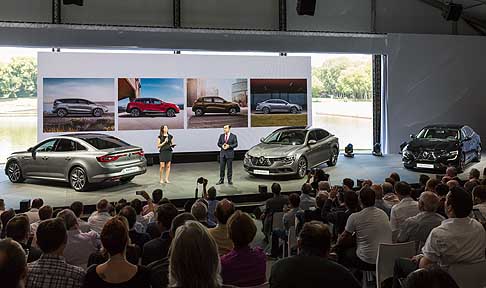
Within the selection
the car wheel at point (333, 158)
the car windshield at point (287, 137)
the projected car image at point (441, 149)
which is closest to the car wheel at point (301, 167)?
the car windshield at point (287, 137)

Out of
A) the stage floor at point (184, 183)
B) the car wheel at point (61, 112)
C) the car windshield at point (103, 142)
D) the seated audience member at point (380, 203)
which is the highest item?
the car wheel at point (61, 112)

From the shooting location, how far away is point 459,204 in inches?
131

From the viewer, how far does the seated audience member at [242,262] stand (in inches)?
113

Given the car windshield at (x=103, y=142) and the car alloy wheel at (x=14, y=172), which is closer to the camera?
the car windshield at (x=103, y=142)

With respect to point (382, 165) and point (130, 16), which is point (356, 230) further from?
point (130, 16)

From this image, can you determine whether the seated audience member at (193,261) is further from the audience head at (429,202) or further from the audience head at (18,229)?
the audience head at (429,202)

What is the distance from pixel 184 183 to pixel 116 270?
8.30 metres

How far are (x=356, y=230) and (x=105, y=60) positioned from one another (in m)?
10.2

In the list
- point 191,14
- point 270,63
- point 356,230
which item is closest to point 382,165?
point 270,63

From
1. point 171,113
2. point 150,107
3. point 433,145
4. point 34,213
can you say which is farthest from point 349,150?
point 34,213

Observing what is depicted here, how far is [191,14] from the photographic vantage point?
13594 millimetres

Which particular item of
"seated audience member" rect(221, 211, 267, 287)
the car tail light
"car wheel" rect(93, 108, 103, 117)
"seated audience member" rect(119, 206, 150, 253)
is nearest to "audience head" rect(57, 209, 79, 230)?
"seated audience member" rect(119, 206, 150, 253)

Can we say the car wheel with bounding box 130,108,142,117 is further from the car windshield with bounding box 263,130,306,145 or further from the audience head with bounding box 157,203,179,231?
the audience head with bounding box 157,203,179,231

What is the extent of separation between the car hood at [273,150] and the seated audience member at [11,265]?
28.7ft
